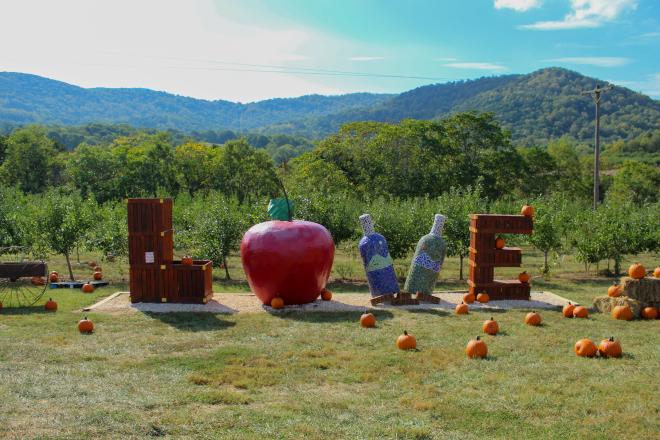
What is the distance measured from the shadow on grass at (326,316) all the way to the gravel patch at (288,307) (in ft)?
0.97

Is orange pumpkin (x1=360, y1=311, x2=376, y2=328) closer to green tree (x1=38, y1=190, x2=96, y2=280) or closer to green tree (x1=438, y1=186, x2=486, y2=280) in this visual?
green tree (x1=438, y1=186, x2=486, y2=280)

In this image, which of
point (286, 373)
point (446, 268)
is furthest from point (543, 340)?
point (446, 268)

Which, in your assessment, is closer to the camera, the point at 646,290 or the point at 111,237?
the point at 646,290

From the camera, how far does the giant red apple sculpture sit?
14445mm

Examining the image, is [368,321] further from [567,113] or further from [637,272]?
[567,113]

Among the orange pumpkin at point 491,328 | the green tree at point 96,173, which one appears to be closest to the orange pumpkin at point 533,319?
the orange pumpkin at point 491,328

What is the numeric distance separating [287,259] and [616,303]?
7896mm

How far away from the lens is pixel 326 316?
14078 mm

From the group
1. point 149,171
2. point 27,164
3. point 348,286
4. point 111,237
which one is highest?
point 27,164

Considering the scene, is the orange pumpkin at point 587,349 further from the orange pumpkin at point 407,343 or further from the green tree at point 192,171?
the green tree at point 192,171

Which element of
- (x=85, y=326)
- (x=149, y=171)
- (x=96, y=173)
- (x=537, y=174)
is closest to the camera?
(x=85, y=326)

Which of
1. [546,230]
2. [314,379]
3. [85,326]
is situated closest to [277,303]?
[85,326]

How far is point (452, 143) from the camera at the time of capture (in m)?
47.7

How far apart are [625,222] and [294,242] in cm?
1418
